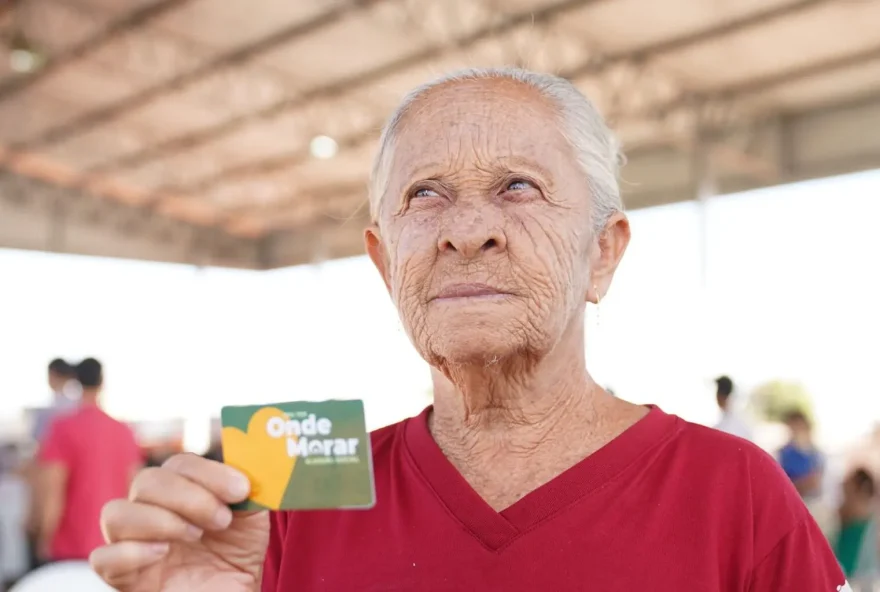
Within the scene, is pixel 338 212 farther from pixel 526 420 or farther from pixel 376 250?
pixel 526 420

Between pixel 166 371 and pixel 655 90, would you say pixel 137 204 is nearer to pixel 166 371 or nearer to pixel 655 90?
pixel 166 371

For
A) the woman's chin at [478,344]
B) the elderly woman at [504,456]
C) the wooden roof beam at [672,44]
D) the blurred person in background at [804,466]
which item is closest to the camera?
the elderly woman at [504,456]

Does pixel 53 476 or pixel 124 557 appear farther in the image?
pixel 53 476

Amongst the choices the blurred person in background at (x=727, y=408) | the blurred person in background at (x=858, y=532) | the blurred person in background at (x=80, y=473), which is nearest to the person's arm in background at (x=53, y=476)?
the blurred person in background at (x=80, y=473)

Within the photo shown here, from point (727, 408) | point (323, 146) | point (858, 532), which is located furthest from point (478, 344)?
point (323, 146)

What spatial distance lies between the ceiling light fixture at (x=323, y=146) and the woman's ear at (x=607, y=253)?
1268 centimetres

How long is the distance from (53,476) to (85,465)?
0.53 feet

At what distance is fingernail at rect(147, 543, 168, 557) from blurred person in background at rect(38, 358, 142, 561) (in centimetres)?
354

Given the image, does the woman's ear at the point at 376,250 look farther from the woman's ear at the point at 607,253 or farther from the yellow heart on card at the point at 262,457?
the yellow heart on card at the point at 262,457

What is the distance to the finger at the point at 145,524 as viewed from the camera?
107cm

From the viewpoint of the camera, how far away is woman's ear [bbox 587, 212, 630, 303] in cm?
146

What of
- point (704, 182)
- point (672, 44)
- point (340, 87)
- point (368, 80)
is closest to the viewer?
point (672, 44)

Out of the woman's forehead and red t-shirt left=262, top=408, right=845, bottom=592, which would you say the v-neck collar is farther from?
the woman's forehead

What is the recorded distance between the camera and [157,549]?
42.9 inches
